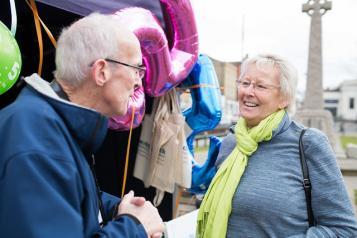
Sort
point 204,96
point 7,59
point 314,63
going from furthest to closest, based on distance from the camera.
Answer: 1. point 314,63
2. point 204,96
3. point 7,59

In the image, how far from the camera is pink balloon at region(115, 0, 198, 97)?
79.6 inches

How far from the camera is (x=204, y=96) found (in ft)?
9.04

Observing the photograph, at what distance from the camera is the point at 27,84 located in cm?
100

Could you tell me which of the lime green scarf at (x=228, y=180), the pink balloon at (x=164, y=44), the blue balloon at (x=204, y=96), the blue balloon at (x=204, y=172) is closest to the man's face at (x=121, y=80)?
the lime green scarf at (x=228, y=180)

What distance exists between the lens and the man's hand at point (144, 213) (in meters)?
1.06

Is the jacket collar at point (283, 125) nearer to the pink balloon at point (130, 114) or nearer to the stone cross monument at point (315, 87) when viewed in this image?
the pink balloon at point (130, 114)

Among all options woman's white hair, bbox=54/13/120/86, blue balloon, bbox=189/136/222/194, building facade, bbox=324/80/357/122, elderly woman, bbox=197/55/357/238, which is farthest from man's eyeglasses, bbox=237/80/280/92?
building facade, bbox=324/80/357/122

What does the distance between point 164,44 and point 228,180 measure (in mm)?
1004

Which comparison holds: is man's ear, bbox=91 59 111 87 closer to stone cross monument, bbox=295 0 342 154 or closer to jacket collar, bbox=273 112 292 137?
jacket collar, bbox=273 112 292 137

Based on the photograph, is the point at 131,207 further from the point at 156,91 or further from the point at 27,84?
the point at 156,91

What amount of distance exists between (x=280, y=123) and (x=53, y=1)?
1311 millimetres

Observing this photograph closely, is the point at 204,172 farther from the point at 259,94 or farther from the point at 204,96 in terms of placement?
the point at 259,94

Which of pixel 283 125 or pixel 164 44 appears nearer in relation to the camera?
pixel 283 125

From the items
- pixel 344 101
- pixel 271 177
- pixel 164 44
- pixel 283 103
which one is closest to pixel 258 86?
pixel 283 103
